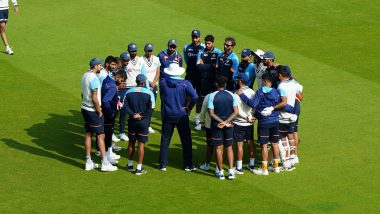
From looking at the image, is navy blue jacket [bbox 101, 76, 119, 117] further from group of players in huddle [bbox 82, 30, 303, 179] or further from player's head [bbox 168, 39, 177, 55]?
player's head [bbox 168, 39, 177, 55]

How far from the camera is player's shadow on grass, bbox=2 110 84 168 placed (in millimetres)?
17445

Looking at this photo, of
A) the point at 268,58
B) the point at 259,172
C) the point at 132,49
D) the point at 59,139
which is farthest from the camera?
the point at 59,139

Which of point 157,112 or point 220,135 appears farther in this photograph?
point 157,112

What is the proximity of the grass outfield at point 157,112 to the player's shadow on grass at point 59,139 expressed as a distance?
28mm

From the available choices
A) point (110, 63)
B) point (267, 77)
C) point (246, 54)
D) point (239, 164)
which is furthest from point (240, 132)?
point (110, 63)

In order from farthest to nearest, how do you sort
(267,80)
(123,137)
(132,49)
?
(123,137) < (132,49) < (267,80)

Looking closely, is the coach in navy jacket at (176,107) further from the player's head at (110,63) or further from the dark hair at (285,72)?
the dark hair at (285,72)

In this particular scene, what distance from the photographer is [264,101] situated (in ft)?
53.1

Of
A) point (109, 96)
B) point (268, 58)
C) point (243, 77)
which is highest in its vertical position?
point (268, 58)

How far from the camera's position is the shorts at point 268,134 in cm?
1634

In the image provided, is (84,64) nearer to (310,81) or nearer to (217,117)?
(310,81)

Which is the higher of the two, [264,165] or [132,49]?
[132,49]

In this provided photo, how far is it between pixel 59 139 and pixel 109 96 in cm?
279

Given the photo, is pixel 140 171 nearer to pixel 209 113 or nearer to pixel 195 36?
pixel 209 113
